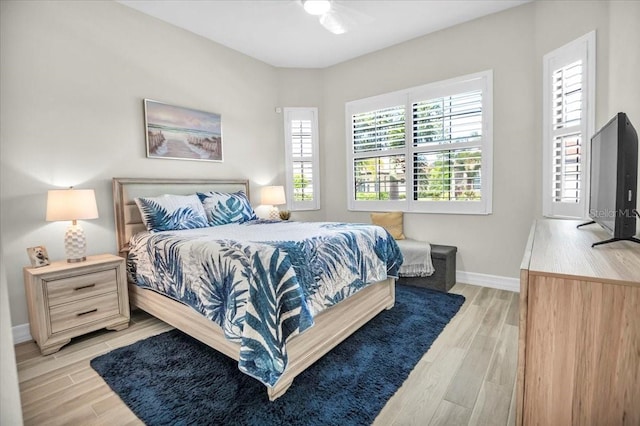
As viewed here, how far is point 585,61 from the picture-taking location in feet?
8.48

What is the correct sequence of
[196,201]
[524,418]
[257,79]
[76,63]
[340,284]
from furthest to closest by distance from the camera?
1. [257,79]
2. [196,201]
3. [76,63]
4. [340,284]
5. [524,418]

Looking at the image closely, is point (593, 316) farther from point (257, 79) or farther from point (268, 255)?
point (257, 79)

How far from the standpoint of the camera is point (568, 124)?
2.81 metres

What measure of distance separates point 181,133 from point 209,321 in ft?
7.79

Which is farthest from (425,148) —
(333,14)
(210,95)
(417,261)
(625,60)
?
(210,95)

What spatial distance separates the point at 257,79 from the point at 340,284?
347 centimetres

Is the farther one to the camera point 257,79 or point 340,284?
point 257,79

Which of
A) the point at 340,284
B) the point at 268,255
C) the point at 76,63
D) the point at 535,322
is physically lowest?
the point at 340,284

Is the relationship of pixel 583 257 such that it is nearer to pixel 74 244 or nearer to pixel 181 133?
pixel 74 244

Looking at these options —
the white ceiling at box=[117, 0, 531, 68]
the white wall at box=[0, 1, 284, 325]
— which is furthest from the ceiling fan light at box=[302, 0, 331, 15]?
the white wall at box=[0, 1, 284, 325]

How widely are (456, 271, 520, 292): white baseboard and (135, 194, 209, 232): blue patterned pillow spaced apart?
2991mm

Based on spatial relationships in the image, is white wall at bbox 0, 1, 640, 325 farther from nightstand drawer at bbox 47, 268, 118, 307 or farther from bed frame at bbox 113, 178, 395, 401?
nightstand drawer at bbox 47, 268, 118, 307

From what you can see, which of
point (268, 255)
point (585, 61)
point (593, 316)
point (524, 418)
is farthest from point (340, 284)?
point (585, 61)

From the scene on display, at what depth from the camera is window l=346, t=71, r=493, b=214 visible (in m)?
3.52
